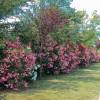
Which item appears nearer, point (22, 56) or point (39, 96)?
point (39, 96)

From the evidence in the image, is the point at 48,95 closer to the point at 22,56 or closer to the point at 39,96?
the point at 39,96

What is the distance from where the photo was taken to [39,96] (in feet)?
35.4

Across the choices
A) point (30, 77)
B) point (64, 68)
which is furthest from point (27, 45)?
point (64, 68)

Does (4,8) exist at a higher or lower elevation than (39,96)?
higher

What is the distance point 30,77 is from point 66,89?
2.03 meters

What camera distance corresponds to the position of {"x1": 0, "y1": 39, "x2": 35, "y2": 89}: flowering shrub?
11.7 metres

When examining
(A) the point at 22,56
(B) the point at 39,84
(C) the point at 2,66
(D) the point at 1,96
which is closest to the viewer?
(D) the point at 1,96

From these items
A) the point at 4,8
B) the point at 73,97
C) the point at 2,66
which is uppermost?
the point at 4,8

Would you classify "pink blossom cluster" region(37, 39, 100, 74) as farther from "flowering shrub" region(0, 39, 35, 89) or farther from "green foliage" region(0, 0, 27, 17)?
"flowering shrub" region(0, 39, 35, 89)

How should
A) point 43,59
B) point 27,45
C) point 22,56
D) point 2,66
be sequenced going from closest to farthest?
point 2,66
point 22,56
point 27,45
point 43,59

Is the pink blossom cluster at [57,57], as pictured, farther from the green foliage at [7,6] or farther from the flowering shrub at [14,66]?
the flowering shrub at [14,66]

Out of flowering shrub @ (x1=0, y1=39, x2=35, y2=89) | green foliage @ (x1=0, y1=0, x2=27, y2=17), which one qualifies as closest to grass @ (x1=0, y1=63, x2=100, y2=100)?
flowering shrub @ (x1=0, y1=39, x2=35, y2=89)

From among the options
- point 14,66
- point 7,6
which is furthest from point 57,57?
point 14,66

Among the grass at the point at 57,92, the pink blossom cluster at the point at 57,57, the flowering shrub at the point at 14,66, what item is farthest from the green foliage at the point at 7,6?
the pink blossom cluster at the point at 57,57
